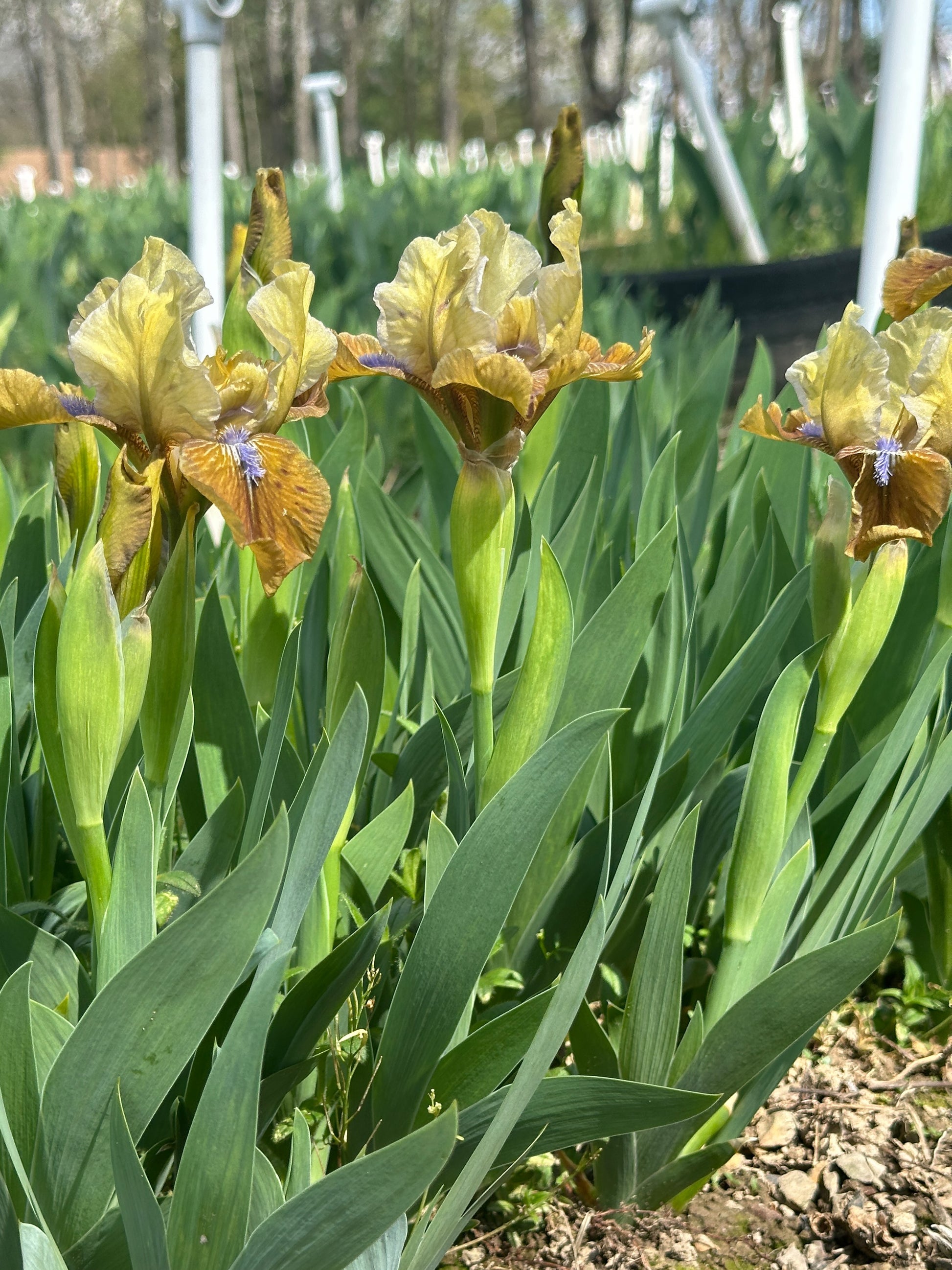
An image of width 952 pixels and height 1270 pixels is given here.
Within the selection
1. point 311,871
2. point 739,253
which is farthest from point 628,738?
point 739,253

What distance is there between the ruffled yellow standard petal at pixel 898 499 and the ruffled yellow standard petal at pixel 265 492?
0.36 metres

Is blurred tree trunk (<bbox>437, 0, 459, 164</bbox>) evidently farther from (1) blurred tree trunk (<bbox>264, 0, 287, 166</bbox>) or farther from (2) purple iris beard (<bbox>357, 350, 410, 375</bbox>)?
(2) purple iris beard (<bbox>357, 350, 410, 375</bbox>)

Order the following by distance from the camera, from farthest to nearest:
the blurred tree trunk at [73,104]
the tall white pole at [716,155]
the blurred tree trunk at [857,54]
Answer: the blurred tree trunk at [73,104]
the blurred tree trunk at [857,54]
the tall white pole at [716,155]

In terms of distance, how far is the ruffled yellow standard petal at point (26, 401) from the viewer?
68 cm

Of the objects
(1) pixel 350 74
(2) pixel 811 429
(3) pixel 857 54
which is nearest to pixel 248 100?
(1) pixel 350 74

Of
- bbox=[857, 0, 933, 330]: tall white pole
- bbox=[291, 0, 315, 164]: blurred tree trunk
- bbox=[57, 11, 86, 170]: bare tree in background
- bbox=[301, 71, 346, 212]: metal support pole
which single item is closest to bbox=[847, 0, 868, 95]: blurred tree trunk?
bbox=[291, 0, 315, 164]: blurred tree trunk

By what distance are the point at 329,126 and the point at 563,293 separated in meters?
6.44

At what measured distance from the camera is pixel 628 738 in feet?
3.49

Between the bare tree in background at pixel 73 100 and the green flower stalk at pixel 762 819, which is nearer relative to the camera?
the green flower stalk at pixel 762 819

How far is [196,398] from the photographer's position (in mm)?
661

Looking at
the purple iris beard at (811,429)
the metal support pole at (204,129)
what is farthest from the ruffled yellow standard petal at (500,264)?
the metal support pole at (204,129)

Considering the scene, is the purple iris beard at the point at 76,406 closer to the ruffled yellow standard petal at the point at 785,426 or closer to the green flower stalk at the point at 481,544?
the green flower stalk at the point at 481,544

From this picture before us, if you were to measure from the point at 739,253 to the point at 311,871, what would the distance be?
3557 millimetres

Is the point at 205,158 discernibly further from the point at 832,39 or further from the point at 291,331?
the point at 832,39
